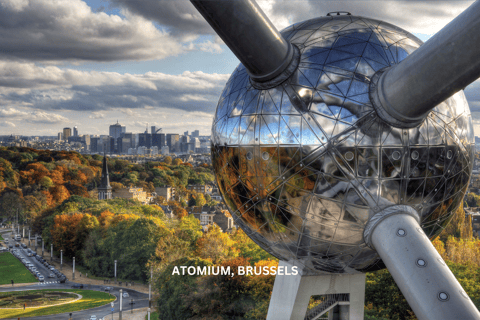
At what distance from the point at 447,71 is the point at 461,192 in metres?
3.37

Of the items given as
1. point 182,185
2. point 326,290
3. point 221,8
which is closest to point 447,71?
point 221,8

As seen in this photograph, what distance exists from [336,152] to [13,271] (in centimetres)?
5211

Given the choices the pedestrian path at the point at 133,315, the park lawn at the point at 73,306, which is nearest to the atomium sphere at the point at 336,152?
the pedestrian path at the point at 133,315

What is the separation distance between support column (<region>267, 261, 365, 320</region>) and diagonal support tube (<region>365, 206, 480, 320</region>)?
3.95 meters

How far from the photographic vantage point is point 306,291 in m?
11.0

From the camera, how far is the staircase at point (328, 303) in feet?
37.8

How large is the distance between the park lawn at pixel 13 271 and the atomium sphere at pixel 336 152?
45987 mm

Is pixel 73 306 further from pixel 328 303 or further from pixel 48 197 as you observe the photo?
pixel 48 197

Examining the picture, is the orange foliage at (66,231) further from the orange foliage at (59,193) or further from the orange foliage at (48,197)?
the orange foliage at (59,193)

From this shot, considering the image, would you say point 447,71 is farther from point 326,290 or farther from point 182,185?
point 182,185

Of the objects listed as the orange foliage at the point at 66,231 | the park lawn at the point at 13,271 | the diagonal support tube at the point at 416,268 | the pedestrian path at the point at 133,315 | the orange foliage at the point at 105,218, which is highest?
the diagonal support tube at the point at 416,268

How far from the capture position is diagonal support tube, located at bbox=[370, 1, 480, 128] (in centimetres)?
565

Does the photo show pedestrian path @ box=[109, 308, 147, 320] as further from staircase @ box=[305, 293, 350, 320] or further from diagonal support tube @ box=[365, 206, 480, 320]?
diagonal support tube @ box=[365, 206, 480, 320]

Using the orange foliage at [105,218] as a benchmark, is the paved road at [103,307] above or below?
below
